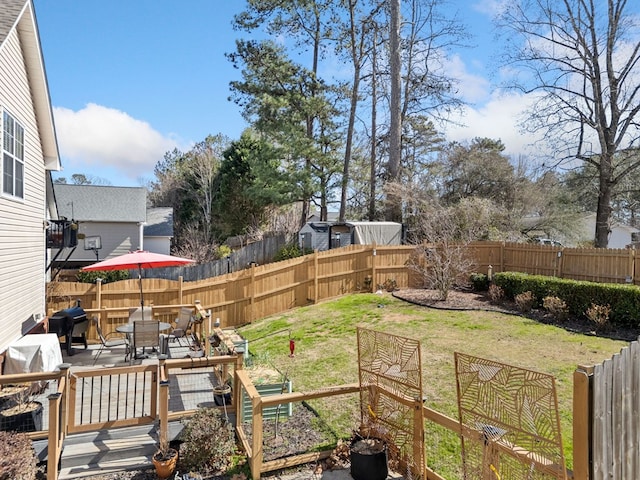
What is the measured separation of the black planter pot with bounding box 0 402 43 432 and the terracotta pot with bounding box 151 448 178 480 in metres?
1.87

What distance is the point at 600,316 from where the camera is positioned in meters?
9.98

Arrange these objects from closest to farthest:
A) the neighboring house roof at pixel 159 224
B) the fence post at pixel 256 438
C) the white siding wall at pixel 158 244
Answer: the fence post at pixel 256 438 < the neighboring house roof at pixel 159 224 < the white siding wall at pixel 158 244

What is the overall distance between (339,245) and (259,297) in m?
7.15

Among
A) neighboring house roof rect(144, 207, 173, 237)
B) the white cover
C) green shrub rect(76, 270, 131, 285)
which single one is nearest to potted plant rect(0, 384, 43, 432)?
the white cover

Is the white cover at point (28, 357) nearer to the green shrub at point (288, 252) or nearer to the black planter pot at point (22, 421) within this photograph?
the black planter pot at point (22, 421)

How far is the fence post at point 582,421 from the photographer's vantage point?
2639mm

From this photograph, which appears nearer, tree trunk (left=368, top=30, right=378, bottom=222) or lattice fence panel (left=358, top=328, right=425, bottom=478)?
lattice fence panel (left=358, top=328, right=425, bottom=478)

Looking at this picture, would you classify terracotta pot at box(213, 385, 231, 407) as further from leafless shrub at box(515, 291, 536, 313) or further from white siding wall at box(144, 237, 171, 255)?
white siding wall at box(144, 237, 171, 255)

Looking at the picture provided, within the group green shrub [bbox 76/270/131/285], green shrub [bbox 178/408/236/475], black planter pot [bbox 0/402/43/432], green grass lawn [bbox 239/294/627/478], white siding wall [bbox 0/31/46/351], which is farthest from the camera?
green shrub [bbox 76/270/131/285]

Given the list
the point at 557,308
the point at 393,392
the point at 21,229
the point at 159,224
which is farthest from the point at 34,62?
the point at 159,224

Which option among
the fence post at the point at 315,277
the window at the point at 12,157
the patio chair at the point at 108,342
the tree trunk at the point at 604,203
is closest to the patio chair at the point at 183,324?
the patio chair at the point at 108,342

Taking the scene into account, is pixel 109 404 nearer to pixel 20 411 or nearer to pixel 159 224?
pixel 20 411

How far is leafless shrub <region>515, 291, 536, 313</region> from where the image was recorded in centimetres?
1165

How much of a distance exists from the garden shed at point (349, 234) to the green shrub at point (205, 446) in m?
13.2
